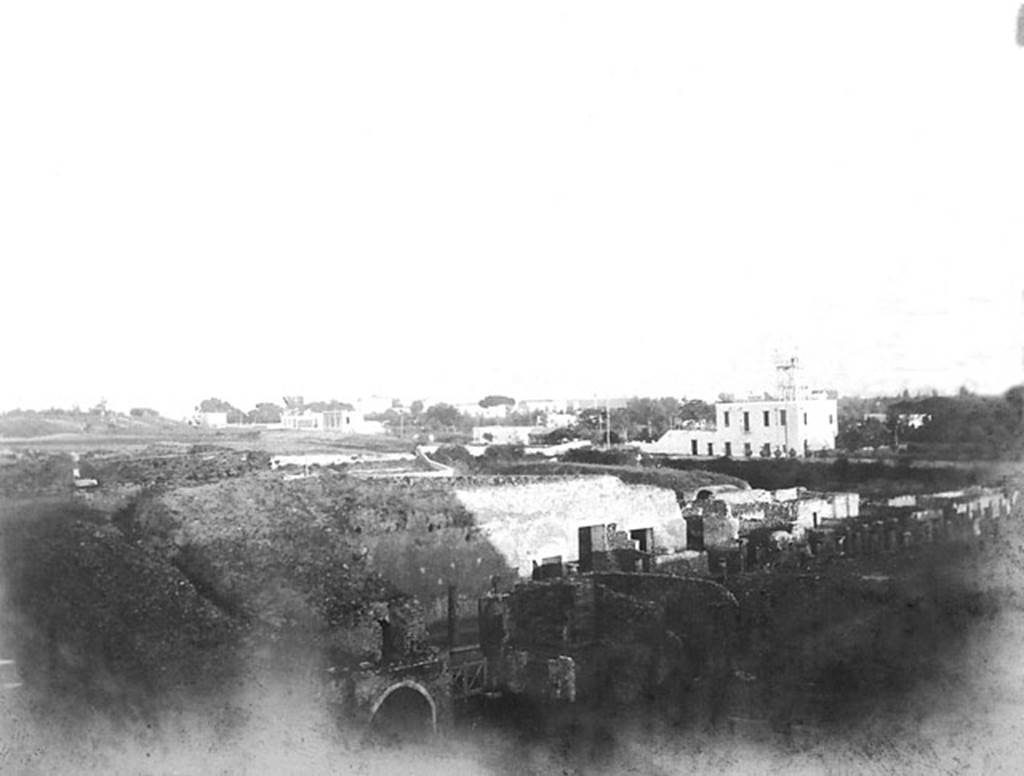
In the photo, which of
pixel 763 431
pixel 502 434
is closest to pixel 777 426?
pixel 763 431

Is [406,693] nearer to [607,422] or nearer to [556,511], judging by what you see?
[556,511]

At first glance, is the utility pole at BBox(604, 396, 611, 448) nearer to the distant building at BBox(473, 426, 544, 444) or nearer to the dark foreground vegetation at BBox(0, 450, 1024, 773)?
the distant building at BBox(473, 426, 544, 444)

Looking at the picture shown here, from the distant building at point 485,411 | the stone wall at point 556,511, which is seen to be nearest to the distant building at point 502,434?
the distant building at point 485,411

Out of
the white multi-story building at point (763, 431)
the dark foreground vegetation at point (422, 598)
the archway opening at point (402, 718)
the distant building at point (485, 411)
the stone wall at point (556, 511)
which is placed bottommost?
the archway opening at point (402, 718)

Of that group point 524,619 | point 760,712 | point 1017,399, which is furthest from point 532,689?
point 1017,399

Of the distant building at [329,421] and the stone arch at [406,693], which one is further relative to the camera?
the distant building at [329,421]

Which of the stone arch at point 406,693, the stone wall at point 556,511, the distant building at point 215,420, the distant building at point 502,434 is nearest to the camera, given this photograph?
the stone arch at point 406,693

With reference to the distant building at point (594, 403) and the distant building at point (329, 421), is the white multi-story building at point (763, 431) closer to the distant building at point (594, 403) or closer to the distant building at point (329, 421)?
the distant building at point (594, 403)

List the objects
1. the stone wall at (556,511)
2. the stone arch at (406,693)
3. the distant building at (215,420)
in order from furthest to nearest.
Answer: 1. the distant building at (215,420)
2. the stone wall at (556,511)
3. the stone arch at (406,693)

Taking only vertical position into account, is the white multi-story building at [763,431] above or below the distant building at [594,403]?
below
